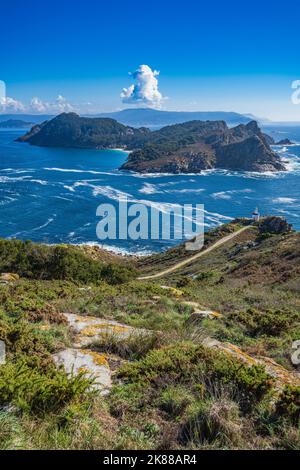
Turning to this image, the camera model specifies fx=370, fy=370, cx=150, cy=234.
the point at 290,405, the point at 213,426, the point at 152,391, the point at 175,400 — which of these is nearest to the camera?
the point at 213,426

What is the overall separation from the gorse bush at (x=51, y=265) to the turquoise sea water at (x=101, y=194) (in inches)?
1442

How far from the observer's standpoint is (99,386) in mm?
5699

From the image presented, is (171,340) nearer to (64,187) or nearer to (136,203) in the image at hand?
(136,203)

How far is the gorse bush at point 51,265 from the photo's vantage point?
26453 millimetres

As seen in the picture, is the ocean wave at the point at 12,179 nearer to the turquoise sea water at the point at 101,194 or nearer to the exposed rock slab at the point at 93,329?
the turquoise sea water at the point at 101,194

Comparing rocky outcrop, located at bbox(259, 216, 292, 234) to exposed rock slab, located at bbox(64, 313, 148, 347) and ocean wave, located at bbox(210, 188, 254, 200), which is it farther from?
exposed rock slab, located at bbox(64, 313, 148, 347)

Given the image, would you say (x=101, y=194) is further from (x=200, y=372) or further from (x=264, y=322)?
(x=200, y=372)

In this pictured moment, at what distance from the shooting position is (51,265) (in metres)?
27.3

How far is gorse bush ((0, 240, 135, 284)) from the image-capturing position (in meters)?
26.5

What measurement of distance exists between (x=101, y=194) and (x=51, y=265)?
79080 mm

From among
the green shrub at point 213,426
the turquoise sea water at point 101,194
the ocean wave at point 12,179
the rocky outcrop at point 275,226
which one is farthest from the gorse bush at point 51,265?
the ocean wave at point 12,179

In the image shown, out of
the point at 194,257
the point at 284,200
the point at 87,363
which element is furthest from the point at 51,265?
the point at 284,200

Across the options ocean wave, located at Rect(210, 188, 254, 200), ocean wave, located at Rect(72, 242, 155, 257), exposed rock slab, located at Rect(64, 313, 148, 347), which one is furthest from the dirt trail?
ocean wave, located at Rect(210, 188, 254, 200)

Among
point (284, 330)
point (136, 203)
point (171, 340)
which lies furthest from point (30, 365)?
point (136, 203)
